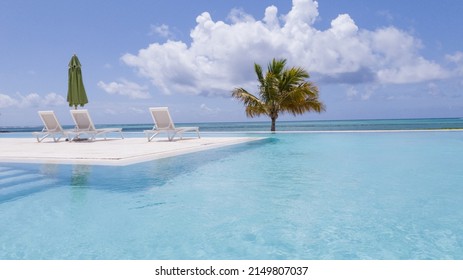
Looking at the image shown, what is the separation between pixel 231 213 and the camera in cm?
342

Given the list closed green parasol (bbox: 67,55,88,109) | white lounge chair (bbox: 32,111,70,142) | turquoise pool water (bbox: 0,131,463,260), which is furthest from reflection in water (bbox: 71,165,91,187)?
closed green parasol (bbox: 67,55,88,109)

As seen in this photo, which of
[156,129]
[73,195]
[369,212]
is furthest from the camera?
[156,129]

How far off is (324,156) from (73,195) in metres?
5.70

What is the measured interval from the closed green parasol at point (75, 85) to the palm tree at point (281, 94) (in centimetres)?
806

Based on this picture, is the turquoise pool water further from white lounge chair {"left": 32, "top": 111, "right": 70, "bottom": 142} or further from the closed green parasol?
the closed green parasol

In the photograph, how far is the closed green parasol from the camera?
13703 millimetres

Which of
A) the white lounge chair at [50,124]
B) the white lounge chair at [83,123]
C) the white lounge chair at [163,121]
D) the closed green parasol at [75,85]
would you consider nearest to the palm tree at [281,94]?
the white lounge chair at [163,121]

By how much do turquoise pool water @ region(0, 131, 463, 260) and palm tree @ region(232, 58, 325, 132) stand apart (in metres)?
12.2

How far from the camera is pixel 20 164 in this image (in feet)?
22.5

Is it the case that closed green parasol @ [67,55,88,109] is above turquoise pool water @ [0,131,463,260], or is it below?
above

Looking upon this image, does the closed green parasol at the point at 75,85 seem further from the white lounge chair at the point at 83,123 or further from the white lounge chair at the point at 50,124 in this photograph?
the white lounge chair at the point at 83,123

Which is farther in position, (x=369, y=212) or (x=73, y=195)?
(x=73, y=195)
